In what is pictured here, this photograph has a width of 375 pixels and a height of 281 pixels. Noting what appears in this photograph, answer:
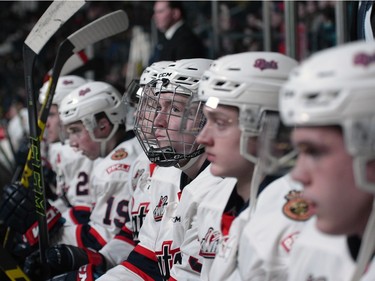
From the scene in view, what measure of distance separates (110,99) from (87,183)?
512mm

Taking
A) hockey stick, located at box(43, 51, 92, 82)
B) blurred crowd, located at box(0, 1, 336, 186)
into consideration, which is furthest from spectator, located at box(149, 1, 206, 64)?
hockey stick, located at box(43, 51, 92, 82)

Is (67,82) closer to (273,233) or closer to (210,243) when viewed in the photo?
(210,243)

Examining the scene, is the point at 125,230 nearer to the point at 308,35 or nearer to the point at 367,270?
the point at 367,270

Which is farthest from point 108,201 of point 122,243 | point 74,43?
point 74,43

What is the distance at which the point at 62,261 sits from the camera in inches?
127

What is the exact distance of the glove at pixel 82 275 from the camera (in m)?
3.00

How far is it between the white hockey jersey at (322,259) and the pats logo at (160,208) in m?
1.13

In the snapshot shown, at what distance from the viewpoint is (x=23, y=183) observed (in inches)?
141

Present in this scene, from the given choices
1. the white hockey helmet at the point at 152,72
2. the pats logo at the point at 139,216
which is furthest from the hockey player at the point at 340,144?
the pats logo at the point at 139,216

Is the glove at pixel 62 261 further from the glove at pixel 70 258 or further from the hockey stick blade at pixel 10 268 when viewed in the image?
the hockey stick blade at pixel 10 268

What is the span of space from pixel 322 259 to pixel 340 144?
0.90ft

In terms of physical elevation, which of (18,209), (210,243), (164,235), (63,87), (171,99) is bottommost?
(18,209)

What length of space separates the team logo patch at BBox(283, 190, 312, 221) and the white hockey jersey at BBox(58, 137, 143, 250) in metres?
1.53

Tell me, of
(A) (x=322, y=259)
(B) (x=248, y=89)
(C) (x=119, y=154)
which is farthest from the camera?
(C) (x=119, y=154)
